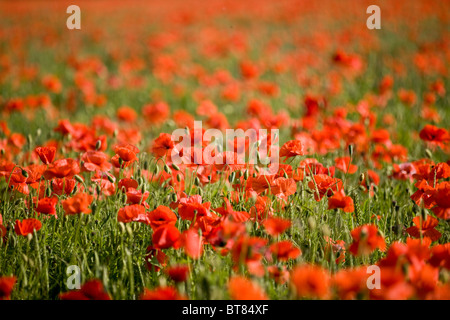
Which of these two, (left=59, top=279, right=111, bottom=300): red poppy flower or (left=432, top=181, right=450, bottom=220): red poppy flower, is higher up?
(left=432, top=181, right=450, bottom=220): red poppy flower

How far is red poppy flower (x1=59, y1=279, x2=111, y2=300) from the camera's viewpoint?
4.13 feet

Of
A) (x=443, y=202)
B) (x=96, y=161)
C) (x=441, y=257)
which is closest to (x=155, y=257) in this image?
(x=96, y=161)

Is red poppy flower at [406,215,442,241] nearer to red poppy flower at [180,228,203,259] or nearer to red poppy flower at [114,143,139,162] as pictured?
red poppy flower at [180,228,203,259]

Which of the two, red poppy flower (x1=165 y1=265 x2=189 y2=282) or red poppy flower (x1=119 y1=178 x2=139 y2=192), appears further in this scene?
red poppy flower (x1=119 y1=178 x2=139 y2=192)

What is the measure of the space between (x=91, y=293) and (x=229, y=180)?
0.85 m

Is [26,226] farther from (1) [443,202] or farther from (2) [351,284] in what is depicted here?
(1) [443,202]

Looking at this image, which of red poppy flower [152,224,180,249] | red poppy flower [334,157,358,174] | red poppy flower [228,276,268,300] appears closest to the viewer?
red poppy flower [228,276,268,300]

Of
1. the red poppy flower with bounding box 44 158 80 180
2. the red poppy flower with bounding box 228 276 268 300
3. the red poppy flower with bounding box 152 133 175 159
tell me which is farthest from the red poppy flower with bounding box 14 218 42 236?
the red poppy flower with bounding box 228 276 268 300

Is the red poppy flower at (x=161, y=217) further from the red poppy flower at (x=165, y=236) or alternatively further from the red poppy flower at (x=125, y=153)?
the red poppy flower at (x=125, y=153)

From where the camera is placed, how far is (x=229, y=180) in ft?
6.39

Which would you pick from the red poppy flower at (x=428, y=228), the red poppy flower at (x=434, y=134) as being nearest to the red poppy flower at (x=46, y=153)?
the red poppy flower at (x=428, y=228)

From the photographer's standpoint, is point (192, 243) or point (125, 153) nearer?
point (192, 243)
